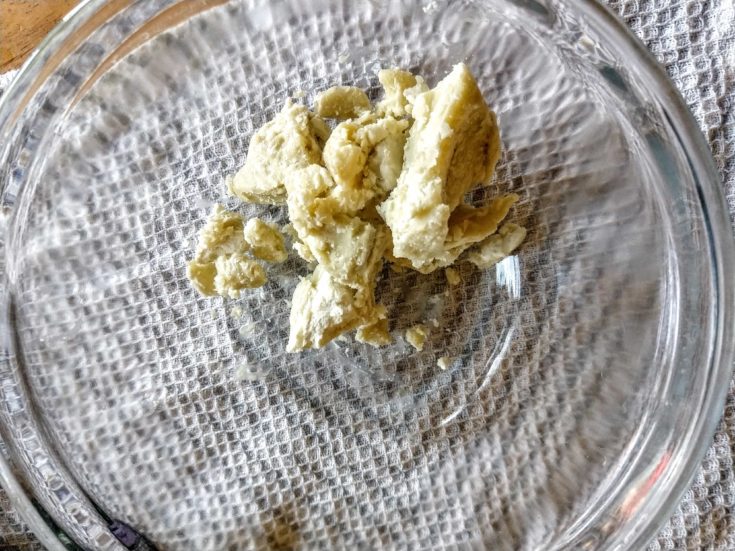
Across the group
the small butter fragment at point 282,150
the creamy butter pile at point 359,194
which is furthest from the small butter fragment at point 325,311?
the small butter fragment at point 282,150

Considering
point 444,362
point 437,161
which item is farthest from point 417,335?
point 437,161

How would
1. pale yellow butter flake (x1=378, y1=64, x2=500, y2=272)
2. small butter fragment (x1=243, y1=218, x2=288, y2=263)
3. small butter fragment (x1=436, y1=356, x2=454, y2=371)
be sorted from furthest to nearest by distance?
small butter fragment (x1=436, y1=356, x2=454, y2=371), small butter fragment (x1=243, y1=218, x2=288, y2=263), pale yellow butter flake (x1=378, y1=64, x2=500, y2=272)

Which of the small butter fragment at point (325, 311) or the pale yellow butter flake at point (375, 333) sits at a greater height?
the small butter fragment at point (325, 311)

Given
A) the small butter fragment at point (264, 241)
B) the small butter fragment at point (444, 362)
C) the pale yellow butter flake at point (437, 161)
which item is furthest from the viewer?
the small butter fragment at point (444, 362)

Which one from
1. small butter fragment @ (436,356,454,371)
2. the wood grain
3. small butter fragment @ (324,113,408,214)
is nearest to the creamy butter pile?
small butter fragment @ (324,113,408,214)

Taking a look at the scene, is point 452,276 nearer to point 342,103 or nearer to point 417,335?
point 417,335

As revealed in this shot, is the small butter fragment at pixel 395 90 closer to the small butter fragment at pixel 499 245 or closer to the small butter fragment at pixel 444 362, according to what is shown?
the small butter fragment at pixel 499 245

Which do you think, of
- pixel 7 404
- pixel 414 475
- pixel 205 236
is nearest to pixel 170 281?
pixel 205 236

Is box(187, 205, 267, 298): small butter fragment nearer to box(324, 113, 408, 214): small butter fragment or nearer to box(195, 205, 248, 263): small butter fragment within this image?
box(195, 205, 248, 263): small butter fragment
